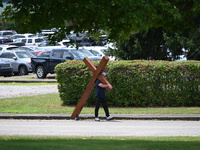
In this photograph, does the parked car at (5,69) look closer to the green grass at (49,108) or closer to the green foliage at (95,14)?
the green grass at (49,108)

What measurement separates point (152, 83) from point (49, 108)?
12.4 feet

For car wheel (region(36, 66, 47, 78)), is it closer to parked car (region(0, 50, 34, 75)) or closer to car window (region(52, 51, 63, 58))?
car window (region(52, 51, 63, 58))

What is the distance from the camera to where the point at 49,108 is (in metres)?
20.3

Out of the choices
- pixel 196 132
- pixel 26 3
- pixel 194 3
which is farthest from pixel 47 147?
pixel 196 132

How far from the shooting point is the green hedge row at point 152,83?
19.9m

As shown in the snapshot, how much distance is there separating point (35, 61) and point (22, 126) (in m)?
19.8

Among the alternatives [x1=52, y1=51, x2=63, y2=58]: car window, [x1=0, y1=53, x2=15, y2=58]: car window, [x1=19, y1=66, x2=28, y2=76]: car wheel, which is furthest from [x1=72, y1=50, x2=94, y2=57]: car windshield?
[x1=0, y1=53, x2=15, y2=58]: car window

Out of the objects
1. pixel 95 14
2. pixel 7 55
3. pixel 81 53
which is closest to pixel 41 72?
pixel 81 53

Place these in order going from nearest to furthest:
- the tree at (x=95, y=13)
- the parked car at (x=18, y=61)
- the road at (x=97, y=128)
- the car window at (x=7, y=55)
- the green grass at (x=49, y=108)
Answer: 1. the tree at (x=95, y=13)
2. the road at (x=97, y=128)
3. the green grass at (x=49, y=108)
4. the parked car at (x=18, y=61)
5. the car window at (x=7, y=55)

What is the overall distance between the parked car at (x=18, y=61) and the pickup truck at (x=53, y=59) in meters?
3.80

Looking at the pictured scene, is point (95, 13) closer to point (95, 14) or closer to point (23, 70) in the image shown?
point (95, 14)

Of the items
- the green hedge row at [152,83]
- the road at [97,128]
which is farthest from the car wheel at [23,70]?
the road at [97,128]

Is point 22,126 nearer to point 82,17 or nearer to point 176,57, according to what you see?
point 82,17

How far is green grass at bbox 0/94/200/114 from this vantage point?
1900cm
